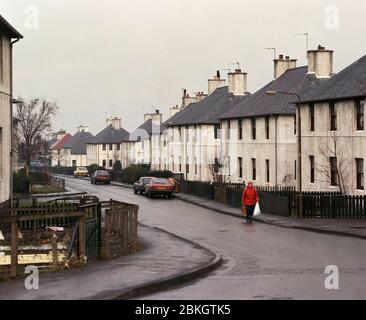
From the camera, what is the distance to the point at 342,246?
21625 mm

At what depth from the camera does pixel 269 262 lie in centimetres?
1794

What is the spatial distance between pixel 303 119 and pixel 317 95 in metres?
2.51

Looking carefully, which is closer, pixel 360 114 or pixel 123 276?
pixel 123 276

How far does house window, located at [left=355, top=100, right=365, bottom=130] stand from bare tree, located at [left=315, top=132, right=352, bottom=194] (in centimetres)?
222

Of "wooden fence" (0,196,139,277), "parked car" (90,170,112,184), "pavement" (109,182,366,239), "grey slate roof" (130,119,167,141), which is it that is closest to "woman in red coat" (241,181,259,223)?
"pavement" (109,182,366,239)

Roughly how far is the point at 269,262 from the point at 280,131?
34296 mm

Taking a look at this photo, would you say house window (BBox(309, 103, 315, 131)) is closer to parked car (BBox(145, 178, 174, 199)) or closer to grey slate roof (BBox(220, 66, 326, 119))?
grey slate roof (BBox(220, 66, 326, 119))

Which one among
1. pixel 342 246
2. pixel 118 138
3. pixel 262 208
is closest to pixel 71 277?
pixel 342 246

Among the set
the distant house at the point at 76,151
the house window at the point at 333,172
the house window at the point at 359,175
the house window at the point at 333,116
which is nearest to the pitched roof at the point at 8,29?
the house window at the point at 359,175

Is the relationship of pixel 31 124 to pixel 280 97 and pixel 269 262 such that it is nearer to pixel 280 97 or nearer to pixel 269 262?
pixel 280 97

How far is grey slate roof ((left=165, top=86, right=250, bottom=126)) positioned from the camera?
7100 centimetres

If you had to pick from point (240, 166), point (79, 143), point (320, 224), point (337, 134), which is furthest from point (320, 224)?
point (79, 143)

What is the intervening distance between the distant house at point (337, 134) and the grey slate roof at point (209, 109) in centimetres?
2444
